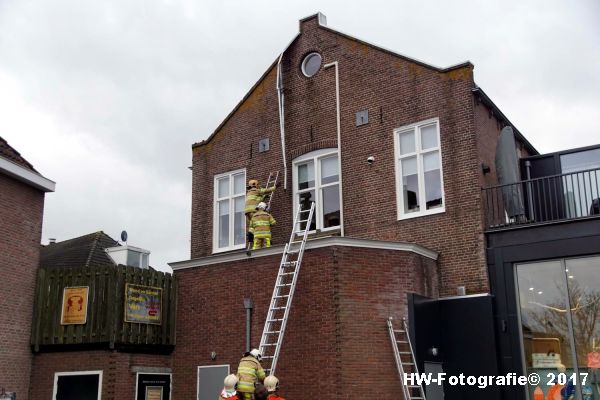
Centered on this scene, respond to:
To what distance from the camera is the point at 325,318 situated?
13.3m

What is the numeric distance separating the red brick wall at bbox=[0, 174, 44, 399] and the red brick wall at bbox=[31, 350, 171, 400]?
1.10ft

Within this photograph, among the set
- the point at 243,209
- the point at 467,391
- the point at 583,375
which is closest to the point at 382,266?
the point at 467,391

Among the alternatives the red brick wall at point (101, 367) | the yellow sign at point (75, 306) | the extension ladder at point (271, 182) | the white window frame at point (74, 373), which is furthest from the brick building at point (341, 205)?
the yellow sign at point (75, 306)

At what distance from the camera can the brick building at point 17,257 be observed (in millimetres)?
14938

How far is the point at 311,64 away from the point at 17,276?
9.09 meters

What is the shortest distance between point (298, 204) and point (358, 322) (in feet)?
16.7

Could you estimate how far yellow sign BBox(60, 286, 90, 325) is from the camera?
15008 millimetres

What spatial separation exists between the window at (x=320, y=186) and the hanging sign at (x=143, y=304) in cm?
429

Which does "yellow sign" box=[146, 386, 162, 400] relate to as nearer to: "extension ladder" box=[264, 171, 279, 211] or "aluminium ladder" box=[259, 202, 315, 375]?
"aluminium ladder" box=[259, 202, 315, 375]

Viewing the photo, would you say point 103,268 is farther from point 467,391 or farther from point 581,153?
point 581,153

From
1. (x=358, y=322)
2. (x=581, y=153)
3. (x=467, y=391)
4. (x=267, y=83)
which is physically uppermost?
(x=267, y=83)

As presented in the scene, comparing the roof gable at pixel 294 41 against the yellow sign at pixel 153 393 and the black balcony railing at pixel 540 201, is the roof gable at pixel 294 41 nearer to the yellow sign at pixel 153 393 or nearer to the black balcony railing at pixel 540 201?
the black balcony railing at pixel 540 201

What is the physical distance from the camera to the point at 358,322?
525 inches

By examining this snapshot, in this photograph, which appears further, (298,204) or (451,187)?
(298,204)
